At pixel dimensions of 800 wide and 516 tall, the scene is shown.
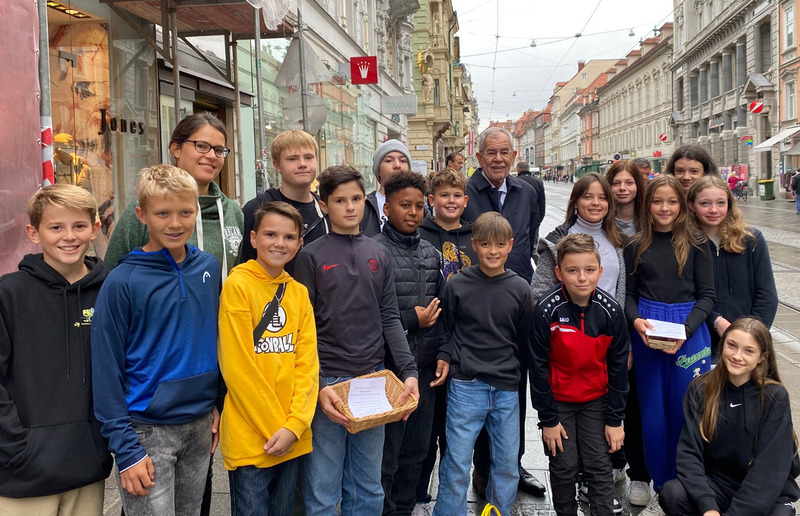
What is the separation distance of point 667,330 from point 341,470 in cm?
192

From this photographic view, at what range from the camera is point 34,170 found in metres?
3.38

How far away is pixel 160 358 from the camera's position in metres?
2.48

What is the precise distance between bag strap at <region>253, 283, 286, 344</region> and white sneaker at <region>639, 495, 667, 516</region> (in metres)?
2.55

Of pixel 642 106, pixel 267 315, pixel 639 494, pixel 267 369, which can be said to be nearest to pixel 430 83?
pixel 639 494

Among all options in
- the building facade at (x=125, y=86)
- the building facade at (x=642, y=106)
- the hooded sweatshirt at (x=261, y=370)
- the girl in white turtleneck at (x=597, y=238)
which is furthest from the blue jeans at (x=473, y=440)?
the building facade at (x=642, y=106)

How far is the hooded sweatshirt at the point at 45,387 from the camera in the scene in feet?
7.52

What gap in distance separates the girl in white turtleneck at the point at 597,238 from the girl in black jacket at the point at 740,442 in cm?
74

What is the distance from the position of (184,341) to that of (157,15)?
635cm

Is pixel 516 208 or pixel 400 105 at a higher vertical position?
pixel 400 105

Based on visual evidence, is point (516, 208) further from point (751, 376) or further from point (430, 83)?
point (430, 83)

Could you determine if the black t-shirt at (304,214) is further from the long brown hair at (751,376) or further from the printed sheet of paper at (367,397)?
the long brown hair at (751,376)

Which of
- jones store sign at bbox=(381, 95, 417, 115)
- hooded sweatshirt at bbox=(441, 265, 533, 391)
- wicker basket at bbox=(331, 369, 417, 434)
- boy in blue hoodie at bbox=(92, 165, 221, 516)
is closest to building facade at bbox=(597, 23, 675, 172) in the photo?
jones store sign at bbox=(381, 95, 417, 115)

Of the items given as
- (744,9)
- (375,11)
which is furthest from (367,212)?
(744,9)

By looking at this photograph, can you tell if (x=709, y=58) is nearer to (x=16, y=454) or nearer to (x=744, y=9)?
(x=744, y=9)
